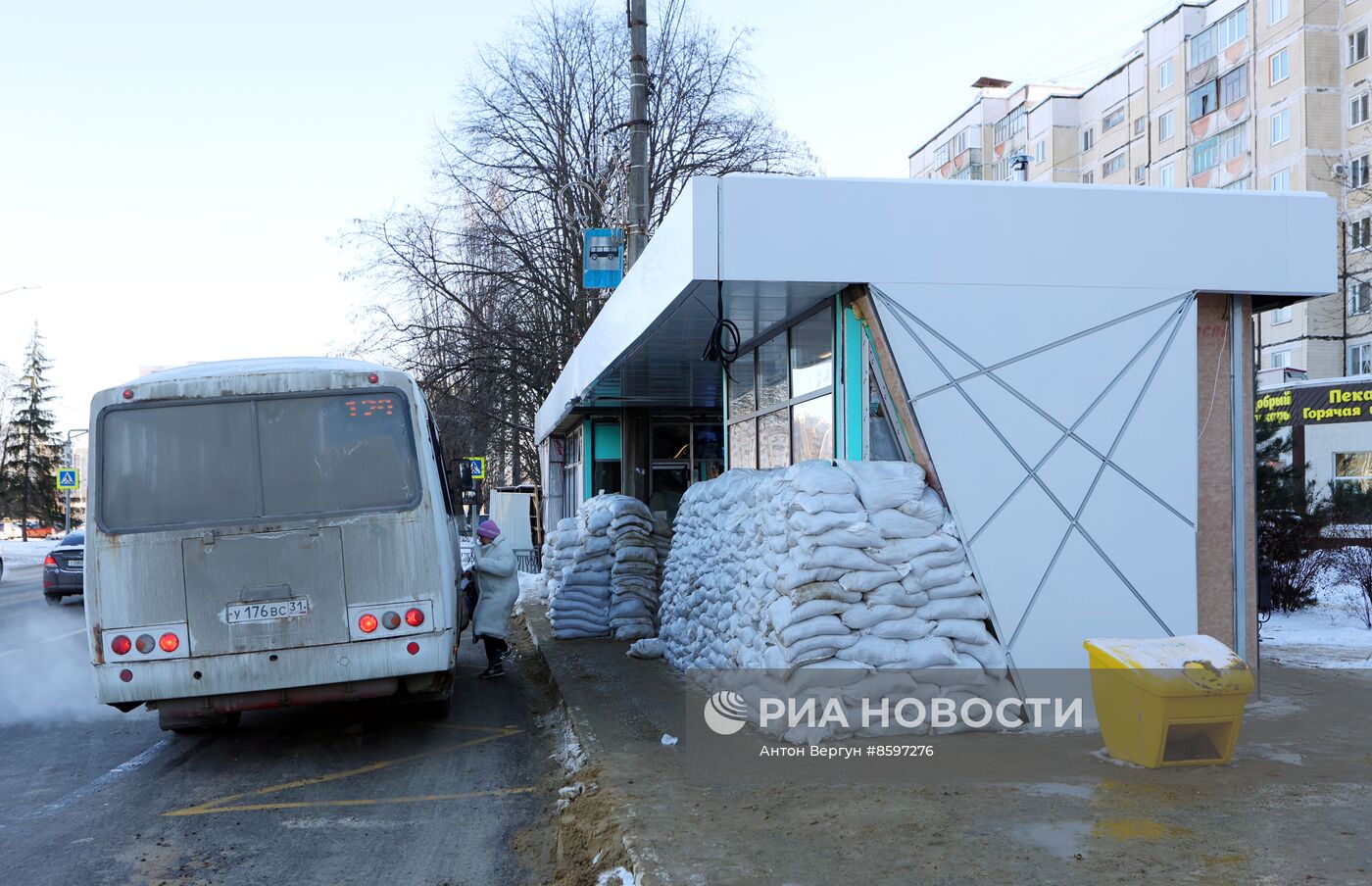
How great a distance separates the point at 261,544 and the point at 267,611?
45 centimetres

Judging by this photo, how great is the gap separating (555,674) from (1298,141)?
40634 mm

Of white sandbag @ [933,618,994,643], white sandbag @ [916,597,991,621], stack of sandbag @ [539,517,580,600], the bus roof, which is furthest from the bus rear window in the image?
stack of sandbag @ [539,517,580,600]

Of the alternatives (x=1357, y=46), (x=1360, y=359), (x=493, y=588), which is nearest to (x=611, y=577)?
(x=493, y=588)

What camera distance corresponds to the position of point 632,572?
1411 centimetres

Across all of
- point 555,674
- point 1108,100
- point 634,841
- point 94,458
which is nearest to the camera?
point 634,841

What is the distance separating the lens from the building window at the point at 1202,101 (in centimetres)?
4622

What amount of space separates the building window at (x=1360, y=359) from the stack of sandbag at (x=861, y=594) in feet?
137

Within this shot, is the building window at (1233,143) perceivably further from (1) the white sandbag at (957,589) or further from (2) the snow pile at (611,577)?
(1) the white sandbag at (957,589)

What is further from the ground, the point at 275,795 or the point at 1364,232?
the point at 1364,232

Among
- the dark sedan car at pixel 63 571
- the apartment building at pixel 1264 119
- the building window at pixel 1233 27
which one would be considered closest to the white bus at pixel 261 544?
the dark sedan car at pixel 63 571

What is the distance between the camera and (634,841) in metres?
5.34

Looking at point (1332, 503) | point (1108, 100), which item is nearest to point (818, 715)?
point (1332, 503)

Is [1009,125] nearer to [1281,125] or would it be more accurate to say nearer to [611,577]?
[1281,125]

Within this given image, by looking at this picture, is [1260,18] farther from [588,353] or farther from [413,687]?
[413,687]
